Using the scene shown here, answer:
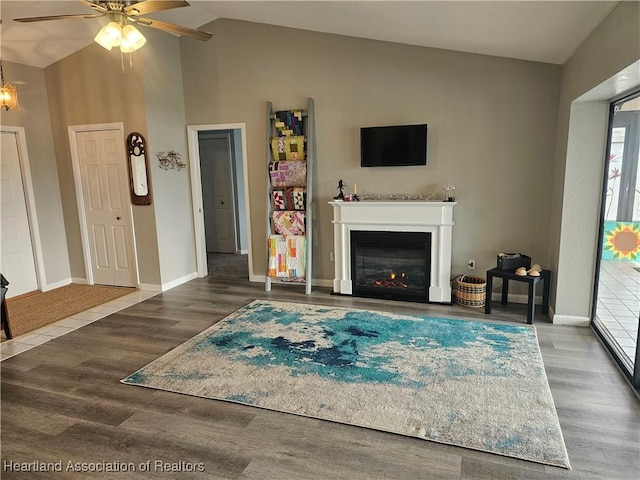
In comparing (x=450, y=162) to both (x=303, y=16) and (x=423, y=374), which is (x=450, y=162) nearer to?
(x=303, y=16)

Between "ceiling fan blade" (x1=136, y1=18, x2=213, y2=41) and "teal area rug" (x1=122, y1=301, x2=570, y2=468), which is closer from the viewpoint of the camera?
"teal area rug" (x1=122, y1=301, x2=570, y2=468)

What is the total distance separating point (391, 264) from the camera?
475 cm

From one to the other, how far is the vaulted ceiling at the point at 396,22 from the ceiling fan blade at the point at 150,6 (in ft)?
5.03

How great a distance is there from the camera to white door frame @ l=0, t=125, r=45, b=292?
4.97 meters

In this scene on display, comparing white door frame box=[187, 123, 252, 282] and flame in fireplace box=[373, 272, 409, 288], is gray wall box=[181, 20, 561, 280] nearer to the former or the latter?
white door frame box=[187, 123, 252, 282]

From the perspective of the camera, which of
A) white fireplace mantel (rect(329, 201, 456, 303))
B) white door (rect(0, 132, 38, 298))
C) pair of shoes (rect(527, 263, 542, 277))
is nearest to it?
pair of shoes (rect(527, 263, 542, 277))

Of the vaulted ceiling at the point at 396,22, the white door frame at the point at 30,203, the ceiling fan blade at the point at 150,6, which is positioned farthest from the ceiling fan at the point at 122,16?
the white door frame at the point at 30,203

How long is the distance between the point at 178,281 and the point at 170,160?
5.20ft

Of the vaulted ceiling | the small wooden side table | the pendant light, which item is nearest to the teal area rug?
the small wooden side table

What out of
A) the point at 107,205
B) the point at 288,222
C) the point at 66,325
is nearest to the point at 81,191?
the point at 107,205

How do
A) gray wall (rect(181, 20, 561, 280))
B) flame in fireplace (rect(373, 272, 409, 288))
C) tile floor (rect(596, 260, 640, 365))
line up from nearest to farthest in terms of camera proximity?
1. tile floor (rect(596, 260, 640, 365))
2. gray wall (rect(181, 20, 561, 280))
3. flame in fireplace (rect(373, 272, 409, 288))

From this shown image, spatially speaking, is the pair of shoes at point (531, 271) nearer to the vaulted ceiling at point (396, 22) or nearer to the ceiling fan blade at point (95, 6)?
the vaulted ceiling at point (396, 22)

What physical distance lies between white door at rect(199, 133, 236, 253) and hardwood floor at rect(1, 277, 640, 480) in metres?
4.18

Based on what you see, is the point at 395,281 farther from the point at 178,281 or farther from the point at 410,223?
the point at 178,281
